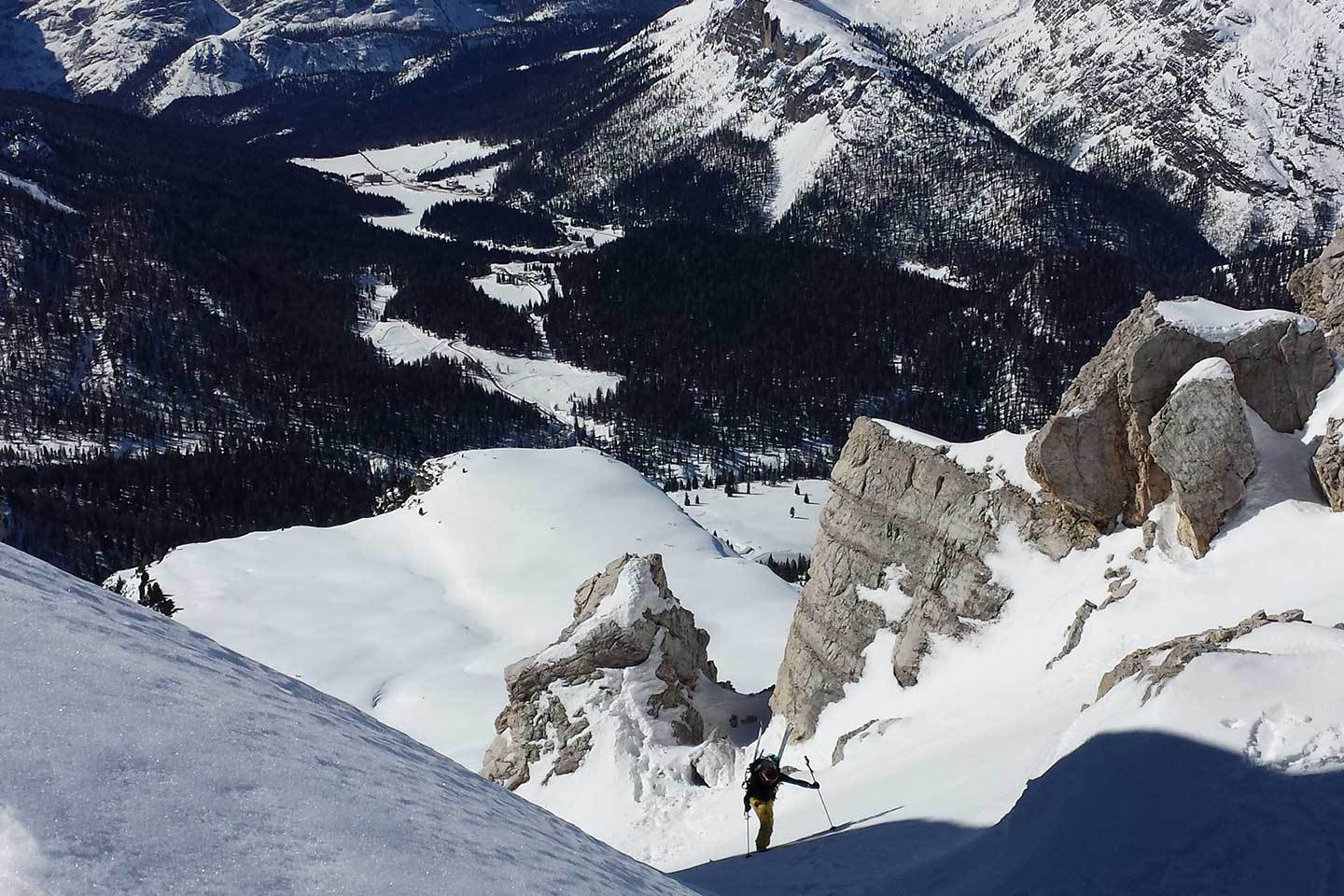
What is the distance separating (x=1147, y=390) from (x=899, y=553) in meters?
7.66

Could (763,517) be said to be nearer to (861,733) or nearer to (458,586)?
(458,586)

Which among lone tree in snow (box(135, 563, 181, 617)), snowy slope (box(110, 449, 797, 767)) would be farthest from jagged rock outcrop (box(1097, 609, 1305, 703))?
lone tree in snow (box(135, 563, 181, 617))

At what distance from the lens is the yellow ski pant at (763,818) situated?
15.7 meters

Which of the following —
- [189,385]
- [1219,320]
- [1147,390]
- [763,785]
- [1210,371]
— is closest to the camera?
[763,785]

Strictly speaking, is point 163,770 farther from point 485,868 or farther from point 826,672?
point 826,672

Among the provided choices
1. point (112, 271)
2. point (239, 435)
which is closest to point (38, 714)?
point (239, 435)

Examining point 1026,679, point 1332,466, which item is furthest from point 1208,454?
point 1026,679

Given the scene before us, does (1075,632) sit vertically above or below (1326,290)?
below

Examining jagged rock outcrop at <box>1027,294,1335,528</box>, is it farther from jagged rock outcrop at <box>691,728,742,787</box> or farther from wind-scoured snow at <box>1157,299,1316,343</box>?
jagged rock outcrop at <box>691,728,742,787</box>

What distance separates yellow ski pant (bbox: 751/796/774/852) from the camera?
1571cm

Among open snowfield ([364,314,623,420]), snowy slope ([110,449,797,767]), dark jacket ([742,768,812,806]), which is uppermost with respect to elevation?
open snowfield ([364,314,623,420])

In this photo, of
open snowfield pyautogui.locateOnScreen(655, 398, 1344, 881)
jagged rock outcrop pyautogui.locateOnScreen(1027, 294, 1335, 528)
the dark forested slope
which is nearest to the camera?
open snowfield pyautogui.locateOnScreen(655, 398, 1344, 881)

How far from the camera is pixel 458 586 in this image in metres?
57.2

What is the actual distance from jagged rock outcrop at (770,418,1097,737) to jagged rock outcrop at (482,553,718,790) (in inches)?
129
